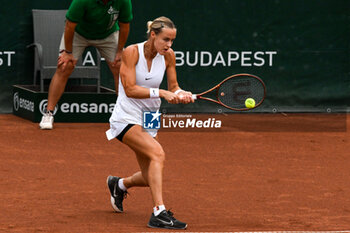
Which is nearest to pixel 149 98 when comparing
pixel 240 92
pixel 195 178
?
pixel 240 92

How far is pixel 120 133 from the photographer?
20.2ft

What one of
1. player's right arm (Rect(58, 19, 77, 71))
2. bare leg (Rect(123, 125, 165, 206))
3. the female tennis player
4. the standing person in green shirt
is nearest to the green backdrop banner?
the standing person in green shirt

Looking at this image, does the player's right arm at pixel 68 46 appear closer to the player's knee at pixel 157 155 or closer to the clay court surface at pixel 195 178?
the clay court surface at pixel 195 178

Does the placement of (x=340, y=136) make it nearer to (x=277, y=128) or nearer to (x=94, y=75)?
(x=277, y=128)

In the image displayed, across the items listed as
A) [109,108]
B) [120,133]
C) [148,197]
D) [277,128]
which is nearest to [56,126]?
[109,108]

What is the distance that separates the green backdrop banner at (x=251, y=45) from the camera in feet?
36.1

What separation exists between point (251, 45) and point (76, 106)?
2.54m

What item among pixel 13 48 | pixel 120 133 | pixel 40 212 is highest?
pixel 13 48

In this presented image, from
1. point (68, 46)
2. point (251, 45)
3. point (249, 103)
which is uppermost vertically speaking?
point (251, 45)

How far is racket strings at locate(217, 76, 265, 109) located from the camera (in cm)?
680

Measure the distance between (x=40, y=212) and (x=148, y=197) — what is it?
3.17ft

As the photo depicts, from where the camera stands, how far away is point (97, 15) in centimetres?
944

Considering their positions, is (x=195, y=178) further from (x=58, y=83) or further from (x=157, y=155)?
(x=58, y=83)

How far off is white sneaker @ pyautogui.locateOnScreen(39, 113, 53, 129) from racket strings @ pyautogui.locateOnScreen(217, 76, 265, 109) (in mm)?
3484
